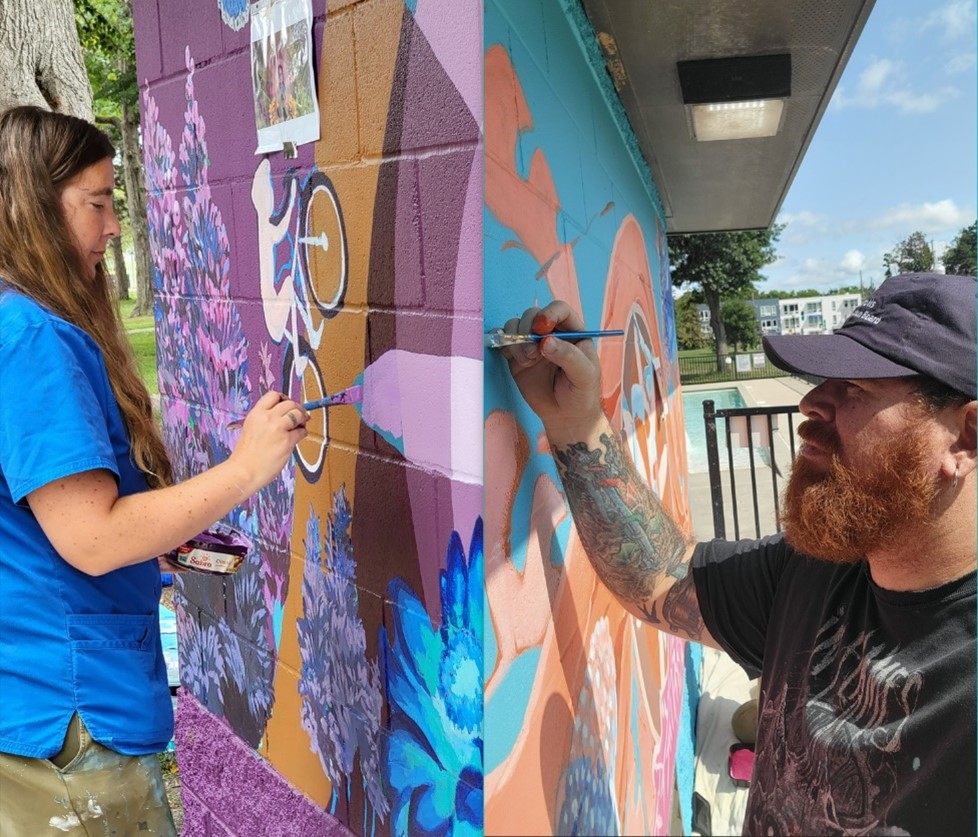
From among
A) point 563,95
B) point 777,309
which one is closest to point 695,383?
point 777,309

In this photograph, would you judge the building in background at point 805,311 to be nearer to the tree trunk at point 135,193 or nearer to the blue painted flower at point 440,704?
the blue painted flower at point 440,704

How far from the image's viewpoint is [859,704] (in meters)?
1.60

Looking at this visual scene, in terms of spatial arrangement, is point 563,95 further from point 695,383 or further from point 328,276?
point 695,383

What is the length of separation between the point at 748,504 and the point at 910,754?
31.9ft

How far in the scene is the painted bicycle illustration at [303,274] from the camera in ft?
5.49

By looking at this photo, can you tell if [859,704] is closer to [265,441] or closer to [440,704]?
[440,704]

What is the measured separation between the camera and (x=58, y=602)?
140 cm

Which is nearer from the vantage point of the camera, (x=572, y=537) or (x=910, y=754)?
(x=910, y=754)

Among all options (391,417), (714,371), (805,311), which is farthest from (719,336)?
(391,417)

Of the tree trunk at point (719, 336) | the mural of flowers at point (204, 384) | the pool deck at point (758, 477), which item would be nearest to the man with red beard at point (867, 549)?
the mural of flowers at point (204, 384)

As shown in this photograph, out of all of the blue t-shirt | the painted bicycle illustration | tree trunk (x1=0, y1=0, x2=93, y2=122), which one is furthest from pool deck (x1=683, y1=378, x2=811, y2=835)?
tree trunk (x1=0, y1=0, x2=93, y2=122)

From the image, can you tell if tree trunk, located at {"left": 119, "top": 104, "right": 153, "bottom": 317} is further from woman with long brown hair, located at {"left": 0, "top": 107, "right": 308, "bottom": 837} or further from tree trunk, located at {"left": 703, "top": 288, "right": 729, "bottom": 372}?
woman with long brown hair, located at {"left": 0, "top": 107, "right": 308, "bottom": 837}

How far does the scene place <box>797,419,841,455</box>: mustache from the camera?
5.76 feet

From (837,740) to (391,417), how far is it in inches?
43.0
